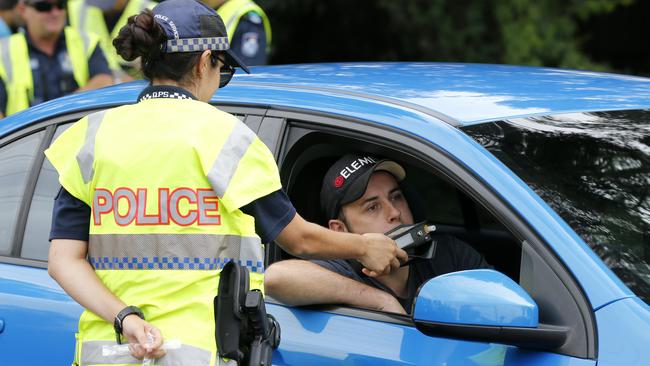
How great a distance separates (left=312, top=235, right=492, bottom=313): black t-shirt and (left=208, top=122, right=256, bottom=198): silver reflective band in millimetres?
742

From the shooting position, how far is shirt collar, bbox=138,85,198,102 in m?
2.87

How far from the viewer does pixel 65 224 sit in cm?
284

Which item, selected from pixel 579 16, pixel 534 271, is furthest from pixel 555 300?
pixel 579 16

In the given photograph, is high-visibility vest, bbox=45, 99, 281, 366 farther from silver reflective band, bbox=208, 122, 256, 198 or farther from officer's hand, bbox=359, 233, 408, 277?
officer's hand, bbox=359, 233, 408, 277

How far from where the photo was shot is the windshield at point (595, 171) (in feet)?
9.48

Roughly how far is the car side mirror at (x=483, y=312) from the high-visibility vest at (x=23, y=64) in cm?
436

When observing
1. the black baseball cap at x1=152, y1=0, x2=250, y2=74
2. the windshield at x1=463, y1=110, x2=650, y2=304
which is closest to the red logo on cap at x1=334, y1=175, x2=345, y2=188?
the windshield at x1=463, y1=110, x2=650, y2=304

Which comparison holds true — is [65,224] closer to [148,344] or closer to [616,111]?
[148,344]

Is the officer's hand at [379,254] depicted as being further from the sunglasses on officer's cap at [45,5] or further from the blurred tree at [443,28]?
the blurred tree at [443,28]

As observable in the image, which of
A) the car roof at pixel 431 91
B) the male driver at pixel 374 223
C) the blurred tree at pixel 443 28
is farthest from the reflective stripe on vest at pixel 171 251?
the blurred tree at pixel 443 28

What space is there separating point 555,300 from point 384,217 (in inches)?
38.4

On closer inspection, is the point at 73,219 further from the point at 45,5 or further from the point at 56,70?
the point at 45,5

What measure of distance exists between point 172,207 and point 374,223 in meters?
1.03

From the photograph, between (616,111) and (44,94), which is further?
(44,94)
